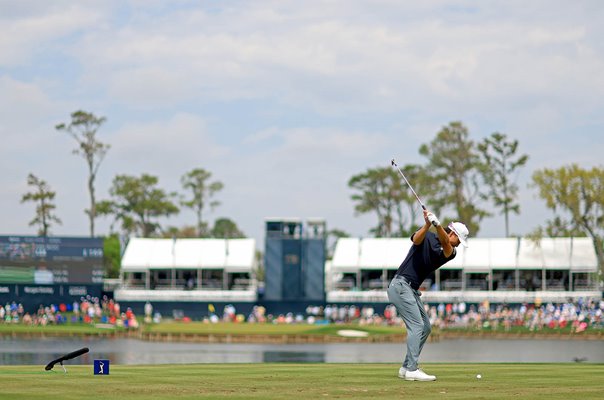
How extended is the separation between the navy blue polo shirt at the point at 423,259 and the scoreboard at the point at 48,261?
67.3 m

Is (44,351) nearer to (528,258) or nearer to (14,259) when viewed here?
A: (14,259)

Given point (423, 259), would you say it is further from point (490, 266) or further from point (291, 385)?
point (490, 266)

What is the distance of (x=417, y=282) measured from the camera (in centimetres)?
1747

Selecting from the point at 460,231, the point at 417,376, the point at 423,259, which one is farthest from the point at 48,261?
the point at 460,231

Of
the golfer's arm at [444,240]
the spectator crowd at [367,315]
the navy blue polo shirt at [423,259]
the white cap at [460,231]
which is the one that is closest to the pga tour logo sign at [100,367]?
the navy blue polo shirt at [423,259]

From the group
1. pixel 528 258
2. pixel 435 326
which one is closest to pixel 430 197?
pixel 528 258

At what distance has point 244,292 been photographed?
90562 millimetres

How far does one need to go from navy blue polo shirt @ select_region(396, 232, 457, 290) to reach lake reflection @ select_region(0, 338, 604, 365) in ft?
78.5

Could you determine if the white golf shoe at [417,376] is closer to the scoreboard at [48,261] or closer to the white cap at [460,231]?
the white cap at [460,231]

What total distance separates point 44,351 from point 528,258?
52.8m

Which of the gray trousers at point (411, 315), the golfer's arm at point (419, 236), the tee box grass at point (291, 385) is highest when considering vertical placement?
the golfer's arm at point (419, 236)

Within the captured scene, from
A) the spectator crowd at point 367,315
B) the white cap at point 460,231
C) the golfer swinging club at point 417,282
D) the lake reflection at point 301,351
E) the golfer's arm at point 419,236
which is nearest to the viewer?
the golfer's arm at point 419,236

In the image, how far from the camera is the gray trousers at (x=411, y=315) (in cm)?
1712

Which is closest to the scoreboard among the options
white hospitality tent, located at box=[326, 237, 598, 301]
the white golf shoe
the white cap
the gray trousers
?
white hospitality tent, located at box=[326, 237, 598, 301]
